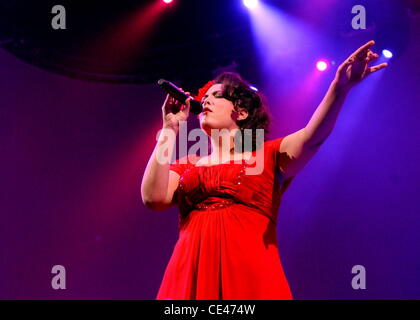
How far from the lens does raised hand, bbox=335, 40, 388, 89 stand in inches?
60.1

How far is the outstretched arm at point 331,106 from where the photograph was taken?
153cm

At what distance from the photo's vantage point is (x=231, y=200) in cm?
171

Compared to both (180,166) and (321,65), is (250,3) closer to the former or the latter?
(321,65)

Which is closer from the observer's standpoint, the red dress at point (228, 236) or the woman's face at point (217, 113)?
the red dress at point (228, 236)

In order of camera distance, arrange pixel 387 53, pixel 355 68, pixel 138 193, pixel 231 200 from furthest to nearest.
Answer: pixel 138 193 → pixel 387 53 → pixel 231 200 → pixel 355 68

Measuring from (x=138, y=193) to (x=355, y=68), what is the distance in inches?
83.7

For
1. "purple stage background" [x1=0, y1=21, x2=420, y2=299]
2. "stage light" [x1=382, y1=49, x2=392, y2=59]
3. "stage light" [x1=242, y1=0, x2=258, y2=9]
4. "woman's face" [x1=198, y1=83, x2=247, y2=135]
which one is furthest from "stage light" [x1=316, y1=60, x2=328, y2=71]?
"woman's face" [x1=198, y1=83, x2=247, y2=135]

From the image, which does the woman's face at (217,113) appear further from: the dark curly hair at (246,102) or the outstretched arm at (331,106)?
the outstretched arm at (331,106)

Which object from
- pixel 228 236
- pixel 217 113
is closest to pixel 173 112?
pixel 217 113

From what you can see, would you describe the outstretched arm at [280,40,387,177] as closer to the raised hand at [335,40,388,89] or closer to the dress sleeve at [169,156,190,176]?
the raised hand at [335,40,388,89]

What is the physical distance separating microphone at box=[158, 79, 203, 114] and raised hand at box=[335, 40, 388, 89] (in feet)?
1.69

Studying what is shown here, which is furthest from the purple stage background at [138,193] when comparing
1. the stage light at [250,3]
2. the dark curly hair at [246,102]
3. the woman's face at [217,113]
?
the woman's face at [217,113]

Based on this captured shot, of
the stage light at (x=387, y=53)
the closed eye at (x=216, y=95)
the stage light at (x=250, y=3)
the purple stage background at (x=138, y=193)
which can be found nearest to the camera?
the closed eye at (x=216, y=95)
